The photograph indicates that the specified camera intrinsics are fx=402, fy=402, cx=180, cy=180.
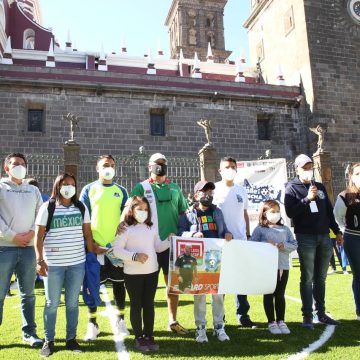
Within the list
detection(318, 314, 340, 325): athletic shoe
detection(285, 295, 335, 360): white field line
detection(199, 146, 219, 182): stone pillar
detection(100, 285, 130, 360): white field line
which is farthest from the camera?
detection(199, 146, 219, 182): stone pillar

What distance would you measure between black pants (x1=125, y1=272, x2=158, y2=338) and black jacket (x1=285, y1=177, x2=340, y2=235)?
6.28 ft

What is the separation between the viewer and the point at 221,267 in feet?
14.9

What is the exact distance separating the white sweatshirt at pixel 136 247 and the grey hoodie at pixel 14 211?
1009 millimetres

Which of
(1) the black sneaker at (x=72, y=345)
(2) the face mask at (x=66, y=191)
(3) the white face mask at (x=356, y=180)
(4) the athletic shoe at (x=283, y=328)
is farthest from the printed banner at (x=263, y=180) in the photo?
(1) the black sneaker at (x=72, y=345)

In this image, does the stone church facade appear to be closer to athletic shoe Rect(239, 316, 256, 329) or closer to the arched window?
the arched window

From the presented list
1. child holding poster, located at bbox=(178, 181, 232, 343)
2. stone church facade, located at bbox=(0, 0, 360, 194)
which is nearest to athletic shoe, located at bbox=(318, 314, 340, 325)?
child holding poster, located at bbox=(178, 181, 232, 343)

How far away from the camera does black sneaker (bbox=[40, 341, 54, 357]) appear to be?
3859 mm

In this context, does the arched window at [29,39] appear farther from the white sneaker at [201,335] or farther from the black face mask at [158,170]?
the white sneaker at [201,335]

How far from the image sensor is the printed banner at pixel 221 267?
434 centimetres

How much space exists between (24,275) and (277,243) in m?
2.94

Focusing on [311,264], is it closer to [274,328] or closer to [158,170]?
[274,328]

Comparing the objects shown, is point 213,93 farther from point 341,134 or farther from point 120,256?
point 120,256

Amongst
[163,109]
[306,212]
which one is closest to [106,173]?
[306,212]

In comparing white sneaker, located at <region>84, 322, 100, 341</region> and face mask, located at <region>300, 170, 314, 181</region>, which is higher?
face mask, located at <region>300, 170, 314, 181</region>
